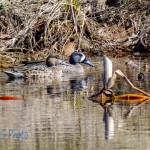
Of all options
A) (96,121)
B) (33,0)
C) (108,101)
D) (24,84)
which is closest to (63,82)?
(24,84)

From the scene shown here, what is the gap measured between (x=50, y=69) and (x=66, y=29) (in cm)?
291

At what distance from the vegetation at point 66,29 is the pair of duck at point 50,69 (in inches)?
62.9

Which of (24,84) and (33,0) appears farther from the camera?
(33,0)

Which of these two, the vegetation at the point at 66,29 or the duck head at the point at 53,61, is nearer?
the duck head at the point at 53,61

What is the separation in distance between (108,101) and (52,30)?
6.99m

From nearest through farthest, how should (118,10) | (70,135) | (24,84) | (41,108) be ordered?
(70,135) → (41,108) → (24,84) → (118,10)

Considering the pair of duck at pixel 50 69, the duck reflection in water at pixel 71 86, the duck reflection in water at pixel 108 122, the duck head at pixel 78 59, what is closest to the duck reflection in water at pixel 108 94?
the duck reflection in water at pixel 108 122

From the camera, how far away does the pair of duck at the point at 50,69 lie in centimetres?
1385

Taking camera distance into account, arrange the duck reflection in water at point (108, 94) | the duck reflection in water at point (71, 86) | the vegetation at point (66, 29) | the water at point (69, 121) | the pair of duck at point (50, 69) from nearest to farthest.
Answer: the water at point (69, 121), the duck reflection in water at point (108, 94), the duck reflection in water at point (71, 86), the pair of duck at point (50, 69), the vegetation at point (66, 29)

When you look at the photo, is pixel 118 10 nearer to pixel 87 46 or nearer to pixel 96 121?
pixel 87 46

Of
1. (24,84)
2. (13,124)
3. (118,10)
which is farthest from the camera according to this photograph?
(118,10)

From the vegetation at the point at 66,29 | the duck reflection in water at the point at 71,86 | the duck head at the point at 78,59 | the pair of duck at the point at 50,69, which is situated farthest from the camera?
the vegetation at the point at 66,29

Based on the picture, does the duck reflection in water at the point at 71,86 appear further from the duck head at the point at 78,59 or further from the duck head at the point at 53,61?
the duck head at the point at 78,59

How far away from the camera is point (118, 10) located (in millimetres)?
18141
